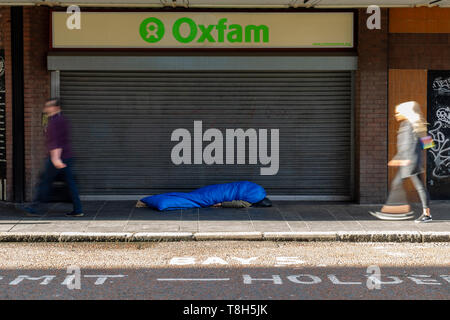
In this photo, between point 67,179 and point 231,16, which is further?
point 231,16

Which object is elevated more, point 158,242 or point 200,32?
point 200,32

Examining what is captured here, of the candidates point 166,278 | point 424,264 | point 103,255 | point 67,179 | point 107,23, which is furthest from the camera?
point 107,23

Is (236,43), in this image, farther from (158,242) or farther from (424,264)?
(424,264)

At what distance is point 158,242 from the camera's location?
363 inches

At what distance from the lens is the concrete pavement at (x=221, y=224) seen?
9336 mm

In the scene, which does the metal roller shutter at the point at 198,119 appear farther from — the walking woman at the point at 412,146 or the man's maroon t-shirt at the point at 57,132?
the walking woman at the point at 412,146

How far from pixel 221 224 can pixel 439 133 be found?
4.84m

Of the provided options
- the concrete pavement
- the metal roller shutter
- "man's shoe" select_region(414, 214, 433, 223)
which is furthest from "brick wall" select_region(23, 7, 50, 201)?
"man's shoe" select_region(414, 214, 433, 223)

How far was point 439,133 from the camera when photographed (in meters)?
12.4

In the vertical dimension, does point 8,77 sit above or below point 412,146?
above

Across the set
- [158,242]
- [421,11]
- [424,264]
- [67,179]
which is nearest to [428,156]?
[421,11]

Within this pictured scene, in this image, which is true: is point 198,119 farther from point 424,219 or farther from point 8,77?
point 424,219

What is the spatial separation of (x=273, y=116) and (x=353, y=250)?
4.49 m

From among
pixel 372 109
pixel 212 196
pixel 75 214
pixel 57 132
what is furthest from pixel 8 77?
pixel 372 109
